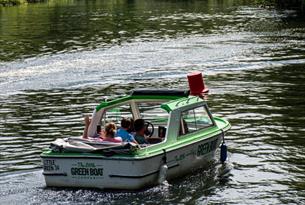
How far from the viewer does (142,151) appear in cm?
1722

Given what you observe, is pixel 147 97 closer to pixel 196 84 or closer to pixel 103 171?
pixel 103 171

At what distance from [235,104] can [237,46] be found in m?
22.2

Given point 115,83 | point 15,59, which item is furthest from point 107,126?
point 15,59

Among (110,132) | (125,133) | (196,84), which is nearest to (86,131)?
(110,132)

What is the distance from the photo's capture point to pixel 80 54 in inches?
2021

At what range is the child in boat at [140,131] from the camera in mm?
19000

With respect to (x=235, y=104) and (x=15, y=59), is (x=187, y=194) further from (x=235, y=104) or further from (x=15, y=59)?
(x=15, y=59)

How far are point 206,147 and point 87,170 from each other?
176 inches

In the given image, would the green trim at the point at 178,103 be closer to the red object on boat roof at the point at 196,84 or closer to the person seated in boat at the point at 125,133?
the person seated in boat at the point at 125,133

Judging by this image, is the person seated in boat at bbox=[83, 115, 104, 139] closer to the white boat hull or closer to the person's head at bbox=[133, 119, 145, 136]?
the person's head at bbox=[133, 119, 145, 136]

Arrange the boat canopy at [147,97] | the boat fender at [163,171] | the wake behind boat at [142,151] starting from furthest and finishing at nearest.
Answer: the boat canopy at [147,97]
the boat fender at [163,171]
the wake behind boat at [142,151]

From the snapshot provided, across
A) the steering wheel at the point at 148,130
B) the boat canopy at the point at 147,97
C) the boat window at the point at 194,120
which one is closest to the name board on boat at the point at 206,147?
the boat window at the point at 194,120

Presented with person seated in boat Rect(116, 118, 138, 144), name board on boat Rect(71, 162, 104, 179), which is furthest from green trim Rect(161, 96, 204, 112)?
name board on boat Rect(71, 162, 104, 179)

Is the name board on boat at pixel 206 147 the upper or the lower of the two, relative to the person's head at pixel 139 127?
lower
